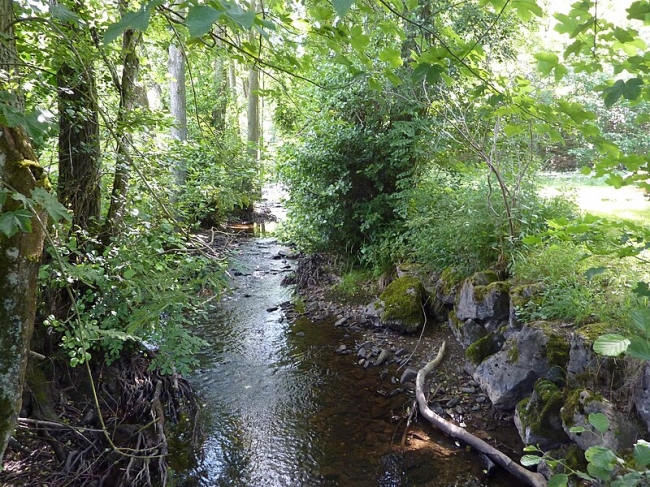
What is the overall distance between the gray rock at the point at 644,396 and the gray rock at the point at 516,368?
97cm

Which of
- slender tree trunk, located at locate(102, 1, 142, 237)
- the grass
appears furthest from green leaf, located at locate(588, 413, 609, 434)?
the grass

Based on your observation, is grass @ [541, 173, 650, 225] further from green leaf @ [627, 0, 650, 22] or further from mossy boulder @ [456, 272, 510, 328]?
green leaf @ [627, 0, 650, 22]

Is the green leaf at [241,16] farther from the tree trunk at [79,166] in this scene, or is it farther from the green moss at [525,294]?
the green moss at [525,294]

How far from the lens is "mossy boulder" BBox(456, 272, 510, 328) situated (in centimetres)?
513

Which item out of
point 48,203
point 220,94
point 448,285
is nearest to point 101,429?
point 48,203

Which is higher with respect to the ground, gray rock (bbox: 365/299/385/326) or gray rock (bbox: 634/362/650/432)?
gray rock (bbox: 634/362/650/432)

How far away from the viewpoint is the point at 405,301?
644 centimetres

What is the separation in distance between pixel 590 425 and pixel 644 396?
453 millimetres

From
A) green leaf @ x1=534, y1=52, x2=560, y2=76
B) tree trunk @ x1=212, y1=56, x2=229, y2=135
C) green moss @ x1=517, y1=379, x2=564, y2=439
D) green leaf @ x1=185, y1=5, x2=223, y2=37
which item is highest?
tree trunk @ x1=212, y1=56, x2=229, y2=135

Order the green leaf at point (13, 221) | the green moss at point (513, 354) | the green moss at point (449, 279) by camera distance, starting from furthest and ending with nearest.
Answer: the green moss at point (449, 279), the green moss at point (513, 354), the green leaf at point (13, 221)

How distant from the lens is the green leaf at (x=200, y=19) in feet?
2.69

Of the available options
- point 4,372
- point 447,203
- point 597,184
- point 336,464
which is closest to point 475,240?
point 447,203

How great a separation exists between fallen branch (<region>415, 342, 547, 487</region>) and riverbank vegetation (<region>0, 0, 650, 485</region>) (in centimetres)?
143

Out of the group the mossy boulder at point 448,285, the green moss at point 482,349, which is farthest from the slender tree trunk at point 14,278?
the mossy boulder at point 448,285
